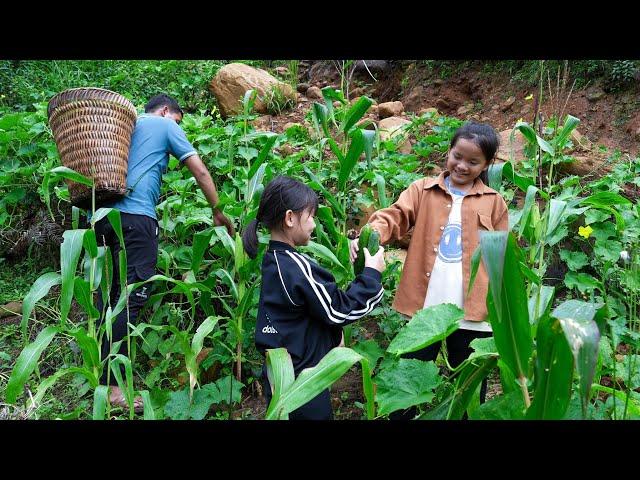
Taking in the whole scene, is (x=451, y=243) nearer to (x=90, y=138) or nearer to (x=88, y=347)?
(x=88, y=347)

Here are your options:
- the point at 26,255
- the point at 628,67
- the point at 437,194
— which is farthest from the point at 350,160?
the point at 628,67

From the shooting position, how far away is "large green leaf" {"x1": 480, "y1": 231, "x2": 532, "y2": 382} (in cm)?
124

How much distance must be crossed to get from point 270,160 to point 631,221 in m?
2.24

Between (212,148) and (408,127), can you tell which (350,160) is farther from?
(408,127)

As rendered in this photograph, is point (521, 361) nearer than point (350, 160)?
Yes

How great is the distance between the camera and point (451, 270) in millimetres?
2326

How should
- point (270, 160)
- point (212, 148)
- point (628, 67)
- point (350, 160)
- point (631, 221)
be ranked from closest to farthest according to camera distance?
point (350, 160) → point (631, 221) → point (270, 160) → point (212, 148) → point (628, 67)

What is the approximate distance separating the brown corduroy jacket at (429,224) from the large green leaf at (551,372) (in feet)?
3.50

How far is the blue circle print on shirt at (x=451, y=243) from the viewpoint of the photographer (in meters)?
2.35

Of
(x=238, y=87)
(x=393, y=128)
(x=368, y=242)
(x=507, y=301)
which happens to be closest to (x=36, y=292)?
(x=368, y=242)

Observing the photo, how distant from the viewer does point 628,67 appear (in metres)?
4.45

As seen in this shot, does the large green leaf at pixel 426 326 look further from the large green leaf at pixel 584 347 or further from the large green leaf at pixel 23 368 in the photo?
the large green leaf at pixel 23 368

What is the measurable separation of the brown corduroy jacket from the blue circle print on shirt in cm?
2

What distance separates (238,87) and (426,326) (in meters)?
4.35
